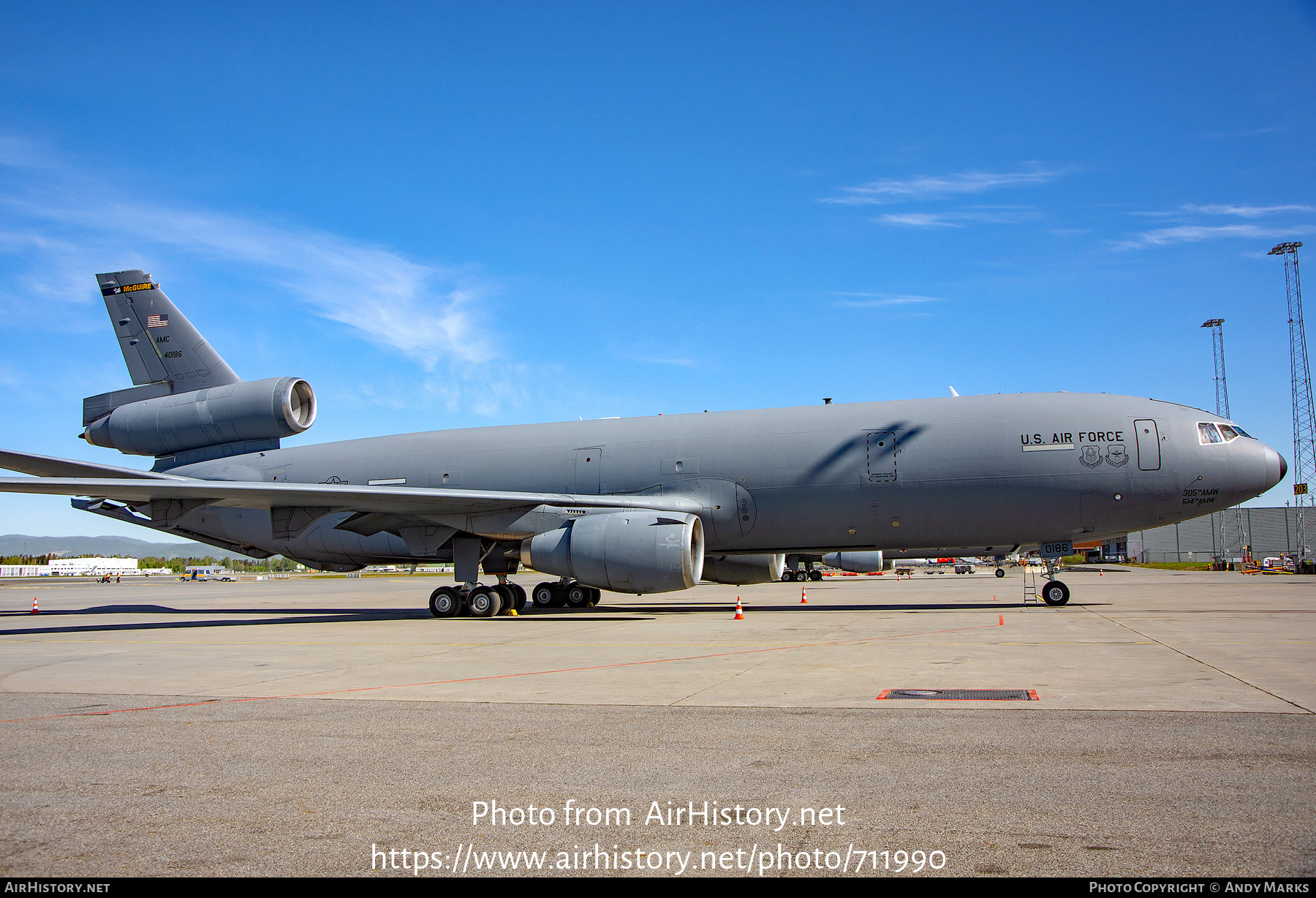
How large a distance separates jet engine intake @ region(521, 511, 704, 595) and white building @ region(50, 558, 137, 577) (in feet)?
300

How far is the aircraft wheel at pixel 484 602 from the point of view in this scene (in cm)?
1883

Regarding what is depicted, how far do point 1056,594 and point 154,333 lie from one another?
2238 cm

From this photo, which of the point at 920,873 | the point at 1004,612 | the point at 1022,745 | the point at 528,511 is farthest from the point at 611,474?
the point at 920,873

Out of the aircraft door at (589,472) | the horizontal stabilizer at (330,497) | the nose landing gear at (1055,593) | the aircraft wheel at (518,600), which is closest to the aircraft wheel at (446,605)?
the aircraft wheel at (518,600)

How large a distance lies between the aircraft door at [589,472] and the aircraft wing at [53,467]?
8.51 m

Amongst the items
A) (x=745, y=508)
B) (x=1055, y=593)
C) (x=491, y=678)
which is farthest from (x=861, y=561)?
(x=491, y=678)

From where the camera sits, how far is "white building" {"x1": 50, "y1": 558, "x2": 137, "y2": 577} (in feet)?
320

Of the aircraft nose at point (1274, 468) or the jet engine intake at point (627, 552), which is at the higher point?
the aircraft nose at point (1274, 468)

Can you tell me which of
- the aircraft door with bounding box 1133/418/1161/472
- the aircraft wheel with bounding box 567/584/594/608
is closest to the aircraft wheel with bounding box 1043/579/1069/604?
the aircraft door with bounding box 1133/418/1161/472

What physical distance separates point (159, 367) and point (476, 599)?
10.8 meters

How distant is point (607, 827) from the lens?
3.91 meters

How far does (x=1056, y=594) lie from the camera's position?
59.9ft

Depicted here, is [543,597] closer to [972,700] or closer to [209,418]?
[209,418]

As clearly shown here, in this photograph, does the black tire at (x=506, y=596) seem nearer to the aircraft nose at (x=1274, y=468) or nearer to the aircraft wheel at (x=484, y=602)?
the aircraft wheel at (x=484, y=602)
